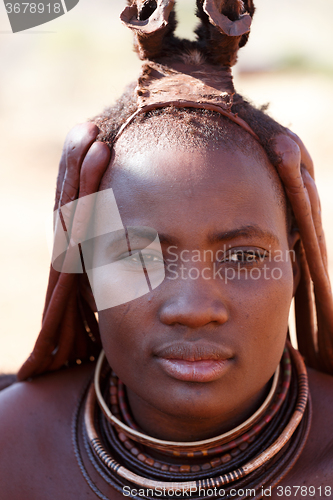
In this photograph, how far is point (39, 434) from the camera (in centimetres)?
224

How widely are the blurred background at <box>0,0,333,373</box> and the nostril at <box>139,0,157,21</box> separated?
2.91m

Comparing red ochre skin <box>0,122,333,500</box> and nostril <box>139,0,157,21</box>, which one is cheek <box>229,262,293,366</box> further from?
nostril <box>139,0,157,21</box>

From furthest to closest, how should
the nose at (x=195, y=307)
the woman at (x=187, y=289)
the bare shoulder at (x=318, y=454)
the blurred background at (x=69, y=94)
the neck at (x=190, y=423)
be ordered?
1. the blurred background at (x=69, y=94)
2. the neck at (x=190, y=423)
3. the bare shoulder at (x=318, y=454)
4. the woman at (x=187, y=289)
5. the nose at (x=195, y=307)

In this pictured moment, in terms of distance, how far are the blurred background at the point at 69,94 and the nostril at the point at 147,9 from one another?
114 inches

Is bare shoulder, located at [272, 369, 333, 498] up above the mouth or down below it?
below

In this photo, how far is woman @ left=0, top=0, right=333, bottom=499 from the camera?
1780mm

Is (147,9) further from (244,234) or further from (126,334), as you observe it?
(126,334)

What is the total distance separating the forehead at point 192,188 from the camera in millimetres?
1772

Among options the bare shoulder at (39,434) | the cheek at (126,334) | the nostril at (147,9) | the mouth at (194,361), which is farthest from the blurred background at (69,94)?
the nostril at (147,9)

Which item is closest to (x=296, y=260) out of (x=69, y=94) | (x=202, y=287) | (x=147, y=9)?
(x=202, y=287)

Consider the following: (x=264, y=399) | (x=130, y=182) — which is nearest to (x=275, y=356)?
(x=264, y=399)

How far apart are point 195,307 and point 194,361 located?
0.69ft

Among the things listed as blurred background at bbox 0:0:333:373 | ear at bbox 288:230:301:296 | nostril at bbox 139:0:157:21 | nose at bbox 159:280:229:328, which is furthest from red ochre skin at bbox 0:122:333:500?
blurred background at bbox 0:0:333:373

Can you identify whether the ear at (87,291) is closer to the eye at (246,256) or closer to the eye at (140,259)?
the eye at (140,259)
